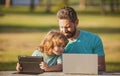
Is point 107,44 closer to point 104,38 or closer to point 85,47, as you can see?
point 104,38

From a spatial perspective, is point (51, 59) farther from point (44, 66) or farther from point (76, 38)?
point (76, 38)

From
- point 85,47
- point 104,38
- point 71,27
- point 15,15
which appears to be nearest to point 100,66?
point 85,47

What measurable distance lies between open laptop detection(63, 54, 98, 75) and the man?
240 millimetres

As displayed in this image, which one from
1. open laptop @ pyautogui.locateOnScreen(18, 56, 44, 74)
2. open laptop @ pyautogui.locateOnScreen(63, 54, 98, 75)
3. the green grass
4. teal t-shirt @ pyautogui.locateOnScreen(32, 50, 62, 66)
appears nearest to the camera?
open laptop @ pyautogui.locateOnScreen(63, 54, 98, 75)

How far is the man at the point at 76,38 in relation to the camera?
7.25ft

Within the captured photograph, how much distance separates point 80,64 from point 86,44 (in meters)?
0.34

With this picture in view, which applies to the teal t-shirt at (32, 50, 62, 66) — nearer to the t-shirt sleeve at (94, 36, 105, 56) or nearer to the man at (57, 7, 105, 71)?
the man at (57, 7, 105, 71)

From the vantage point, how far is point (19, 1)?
3539 mm

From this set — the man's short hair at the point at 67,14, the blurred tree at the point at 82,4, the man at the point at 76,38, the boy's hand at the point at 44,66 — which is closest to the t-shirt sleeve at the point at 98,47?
the man at the point at 76,38

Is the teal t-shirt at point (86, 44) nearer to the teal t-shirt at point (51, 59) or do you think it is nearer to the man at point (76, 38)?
the man at point (76, 38)

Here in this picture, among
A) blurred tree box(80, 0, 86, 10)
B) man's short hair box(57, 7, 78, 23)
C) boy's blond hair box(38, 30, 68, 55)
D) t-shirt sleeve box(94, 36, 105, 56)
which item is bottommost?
t-shirt sleeve box(94, 36, 105, 56)

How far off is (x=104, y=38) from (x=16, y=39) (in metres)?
0.88

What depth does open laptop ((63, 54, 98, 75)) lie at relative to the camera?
78.3 inches

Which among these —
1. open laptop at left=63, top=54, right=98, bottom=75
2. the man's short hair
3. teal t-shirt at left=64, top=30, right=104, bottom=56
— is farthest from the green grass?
open laptop at left=63, top=54, right=98, bottom=75
